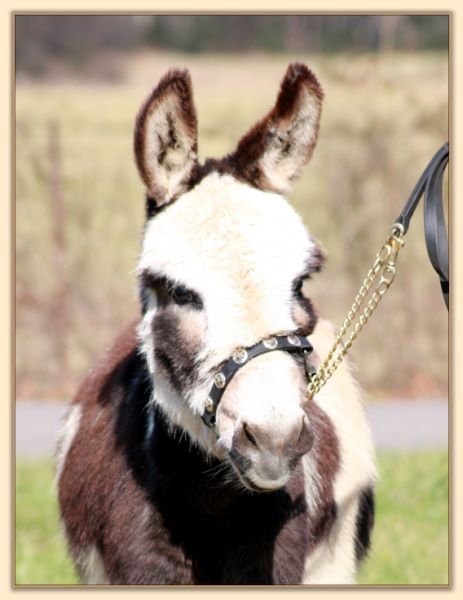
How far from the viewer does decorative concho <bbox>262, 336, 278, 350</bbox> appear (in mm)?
3241

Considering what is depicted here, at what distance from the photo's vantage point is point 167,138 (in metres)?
3.79

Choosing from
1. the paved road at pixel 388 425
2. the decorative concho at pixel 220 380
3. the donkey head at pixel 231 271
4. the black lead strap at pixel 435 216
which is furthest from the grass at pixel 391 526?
the decorative concho at pixel 220 380

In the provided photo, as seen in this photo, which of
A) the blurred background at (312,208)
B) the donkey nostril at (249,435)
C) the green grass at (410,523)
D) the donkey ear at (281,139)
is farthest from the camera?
the blurred background at (312,208)

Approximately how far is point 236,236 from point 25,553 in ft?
14.1

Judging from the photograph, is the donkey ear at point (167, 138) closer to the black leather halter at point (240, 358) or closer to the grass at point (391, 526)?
the black leather halter at point (240, 358)

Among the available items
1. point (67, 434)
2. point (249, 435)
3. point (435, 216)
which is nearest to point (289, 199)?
point (67, 434)

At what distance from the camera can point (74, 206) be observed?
14.3 metres

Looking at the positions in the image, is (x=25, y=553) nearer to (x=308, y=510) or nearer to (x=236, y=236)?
(x=308, y=510)

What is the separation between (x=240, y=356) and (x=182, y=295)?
0.39m

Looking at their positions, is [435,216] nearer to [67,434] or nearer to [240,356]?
[240,356]

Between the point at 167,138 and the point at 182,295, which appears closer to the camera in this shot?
the point at 182,295

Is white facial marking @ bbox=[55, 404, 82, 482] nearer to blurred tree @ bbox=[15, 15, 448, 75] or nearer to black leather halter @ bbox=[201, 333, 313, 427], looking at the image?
black leather halter @ bbox=[201, 333, 313, 427]

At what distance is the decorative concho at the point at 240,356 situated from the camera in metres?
3.23
